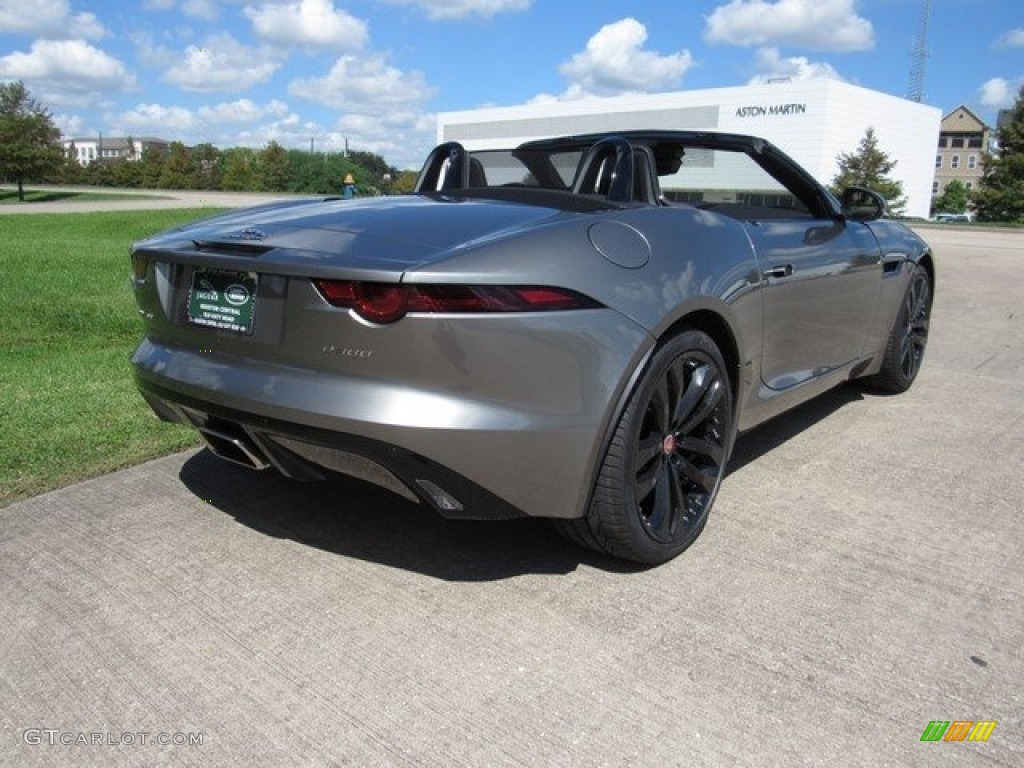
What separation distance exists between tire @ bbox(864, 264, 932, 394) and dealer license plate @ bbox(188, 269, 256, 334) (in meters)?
3.72

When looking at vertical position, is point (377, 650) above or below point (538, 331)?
below

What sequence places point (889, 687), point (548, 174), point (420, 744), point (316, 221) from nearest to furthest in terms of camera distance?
point (420, 744) → point (889, 687) → point (316, 221) → point (548, 174)

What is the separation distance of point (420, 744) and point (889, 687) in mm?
1198

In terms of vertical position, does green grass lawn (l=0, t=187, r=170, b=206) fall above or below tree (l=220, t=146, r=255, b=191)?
below

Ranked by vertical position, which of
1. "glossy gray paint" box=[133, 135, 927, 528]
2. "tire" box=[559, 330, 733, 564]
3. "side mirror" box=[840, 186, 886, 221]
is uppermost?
"side mirror" box=[840, 186, 886, 221]

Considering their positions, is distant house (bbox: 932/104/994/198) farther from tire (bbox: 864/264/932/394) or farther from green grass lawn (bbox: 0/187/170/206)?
tire (bbox: 864/264/932/394)

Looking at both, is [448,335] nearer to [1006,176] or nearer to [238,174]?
[1006,176]

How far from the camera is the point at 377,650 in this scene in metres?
2.36

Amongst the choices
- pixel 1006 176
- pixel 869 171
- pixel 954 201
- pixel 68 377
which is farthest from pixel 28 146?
pixel 954 201

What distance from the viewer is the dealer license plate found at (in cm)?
254

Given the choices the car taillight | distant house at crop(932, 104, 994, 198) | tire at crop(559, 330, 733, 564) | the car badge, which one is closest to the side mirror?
tire at crop(559, 330, 733, 564)

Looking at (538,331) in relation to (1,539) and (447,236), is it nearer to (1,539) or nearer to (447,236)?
(447,236)

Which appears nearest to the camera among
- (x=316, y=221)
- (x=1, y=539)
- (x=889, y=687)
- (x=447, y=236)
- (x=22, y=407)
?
(x=889, y=687)

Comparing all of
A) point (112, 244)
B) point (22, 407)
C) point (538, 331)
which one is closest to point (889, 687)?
point (538, 331)
